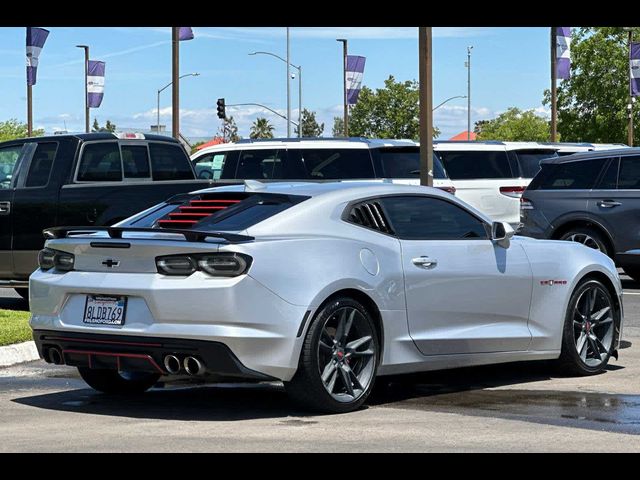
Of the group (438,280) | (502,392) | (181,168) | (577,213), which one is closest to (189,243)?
(438,280)

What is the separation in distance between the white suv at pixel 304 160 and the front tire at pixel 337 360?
1461 centimetres

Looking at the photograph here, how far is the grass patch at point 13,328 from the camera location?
11711 mm

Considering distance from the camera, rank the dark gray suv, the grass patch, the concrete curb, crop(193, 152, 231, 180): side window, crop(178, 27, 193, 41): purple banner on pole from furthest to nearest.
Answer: crop(178, 27, 193, 41): purple banner on pole, crop(193, 152, 231, 180): side window, the dark gray suv, the grass patch, the concrete curb

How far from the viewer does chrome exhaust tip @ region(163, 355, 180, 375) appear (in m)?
8.02

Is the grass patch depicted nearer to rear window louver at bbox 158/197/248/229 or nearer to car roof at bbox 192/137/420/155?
rear window louver at bbox 158/197/248/229

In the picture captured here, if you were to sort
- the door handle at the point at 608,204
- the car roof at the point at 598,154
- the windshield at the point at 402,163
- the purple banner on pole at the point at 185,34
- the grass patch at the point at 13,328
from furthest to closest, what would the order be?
the purple banner on pole at the point at 185,34
the windshield at the point at 402,163
the car roof at the point at 598,154
the door handle at the point at 608,204
the grass patch at the point at 13,328

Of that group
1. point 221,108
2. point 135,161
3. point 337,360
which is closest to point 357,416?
point 337,360

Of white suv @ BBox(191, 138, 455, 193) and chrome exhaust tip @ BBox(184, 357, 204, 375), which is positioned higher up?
white suv @ BBox(191, 138, 455, 193)

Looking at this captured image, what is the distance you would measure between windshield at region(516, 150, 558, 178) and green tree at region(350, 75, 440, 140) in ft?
224

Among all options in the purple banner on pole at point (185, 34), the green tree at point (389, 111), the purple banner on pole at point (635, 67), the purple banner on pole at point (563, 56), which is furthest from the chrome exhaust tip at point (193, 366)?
the green tree at point (389, 111)

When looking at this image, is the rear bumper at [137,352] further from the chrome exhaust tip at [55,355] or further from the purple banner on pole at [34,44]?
the purple banner on pole at [34,44]

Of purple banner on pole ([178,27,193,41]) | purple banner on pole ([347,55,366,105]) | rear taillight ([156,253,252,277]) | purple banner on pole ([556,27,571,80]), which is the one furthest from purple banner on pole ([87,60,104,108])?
rear taillight ([156,253,252,277])

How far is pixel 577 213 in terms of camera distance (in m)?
18.0

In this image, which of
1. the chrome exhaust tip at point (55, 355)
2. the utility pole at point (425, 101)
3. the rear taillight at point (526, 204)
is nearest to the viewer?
the chrome exhaust tip at point (55, 355)
